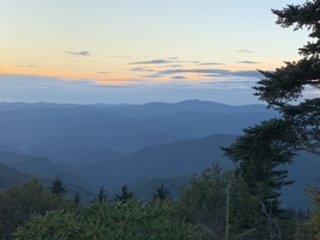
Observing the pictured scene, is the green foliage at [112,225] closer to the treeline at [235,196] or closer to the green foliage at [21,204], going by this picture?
the treeline at [235,196]

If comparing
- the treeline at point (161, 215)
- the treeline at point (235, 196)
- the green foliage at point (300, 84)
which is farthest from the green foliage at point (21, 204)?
the green foliage at point (300, 84)

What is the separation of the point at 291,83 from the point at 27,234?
7.20 metres

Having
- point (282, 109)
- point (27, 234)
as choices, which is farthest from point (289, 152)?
point (27, 234)

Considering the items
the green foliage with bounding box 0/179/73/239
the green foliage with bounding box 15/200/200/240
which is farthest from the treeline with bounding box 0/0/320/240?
the green foliage with bounding box 0/179/73/239

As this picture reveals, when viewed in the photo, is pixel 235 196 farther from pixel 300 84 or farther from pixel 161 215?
pixel 161 215

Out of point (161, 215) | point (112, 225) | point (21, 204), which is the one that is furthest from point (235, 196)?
point (21, 204)

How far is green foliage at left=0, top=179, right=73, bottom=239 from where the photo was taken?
3180 cm

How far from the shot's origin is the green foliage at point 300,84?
11570mm

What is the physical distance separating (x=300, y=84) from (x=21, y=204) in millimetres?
25699

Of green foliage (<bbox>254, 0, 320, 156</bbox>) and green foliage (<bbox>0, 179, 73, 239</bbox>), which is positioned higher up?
green foliage (<bbox>254, 0, 320, 156</bbox>)

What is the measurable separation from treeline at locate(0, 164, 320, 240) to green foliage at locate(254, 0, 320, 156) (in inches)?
73.5

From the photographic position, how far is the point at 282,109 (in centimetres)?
1187

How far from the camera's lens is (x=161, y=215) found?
7.99 m

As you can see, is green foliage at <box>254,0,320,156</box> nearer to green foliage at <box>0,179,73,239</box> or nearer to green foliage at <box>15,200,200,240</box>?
green foliage at <box>15,200,200,240</box>
